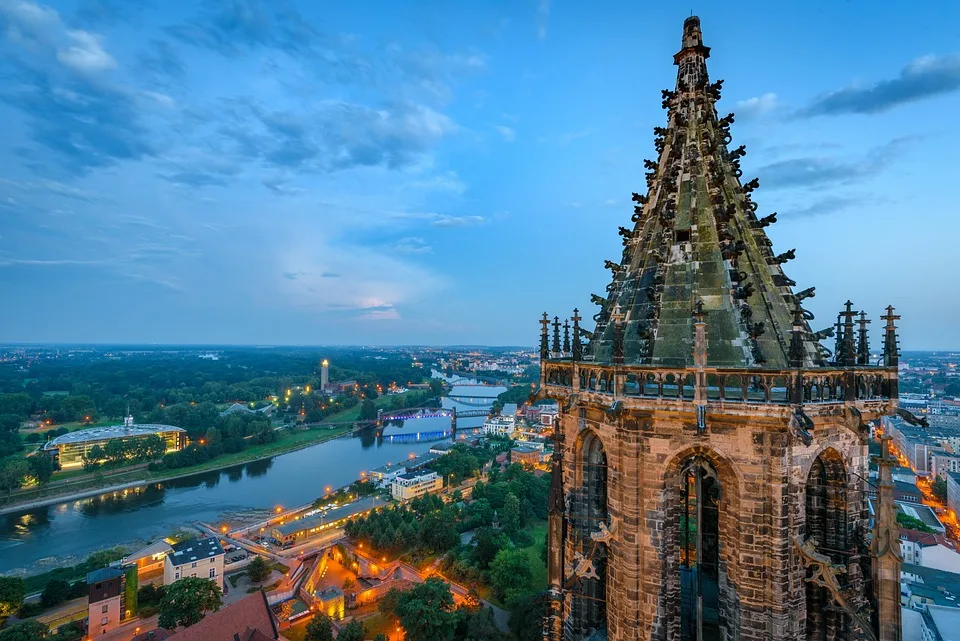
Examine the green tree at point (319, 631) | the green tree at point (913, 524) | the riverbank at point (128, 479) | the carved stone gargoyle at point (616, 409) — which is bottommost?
the riverbank at point (128, 479)

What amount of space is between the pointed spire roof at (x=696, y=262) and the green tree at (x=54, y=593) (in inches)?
2040

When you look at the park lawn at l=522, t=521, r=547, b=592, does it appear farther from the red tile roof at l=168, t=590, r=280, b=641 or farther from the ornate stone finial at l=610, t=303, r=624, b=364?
the ornate stone finial at l=610, t=303, r=624, b=364

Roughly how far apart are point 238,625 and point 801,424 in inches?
1215

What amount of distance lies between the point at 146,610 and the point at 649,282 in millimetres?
48239

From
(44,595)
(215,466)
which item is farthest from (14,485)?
(44,595)

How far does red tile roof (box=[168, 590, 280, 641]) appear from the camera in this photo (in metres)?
26.2

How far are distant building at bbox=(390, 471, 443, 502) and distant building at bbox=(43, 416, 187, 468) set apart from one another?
50.0m

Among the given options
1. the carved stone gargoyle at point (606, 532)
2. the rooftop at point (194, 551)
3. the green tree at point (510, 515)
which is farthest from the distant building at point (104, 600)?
the carved stone gargoyle at point (606, 532)

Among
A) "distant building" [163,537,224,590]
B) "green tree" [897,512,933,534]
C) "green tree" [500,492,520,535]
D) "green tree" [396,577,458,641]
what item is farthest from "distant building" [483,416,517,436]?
"green tree" [396,577,458,641]

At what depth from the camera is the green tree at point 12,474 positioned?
68.2 metres

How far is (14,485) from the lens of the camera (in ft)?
231

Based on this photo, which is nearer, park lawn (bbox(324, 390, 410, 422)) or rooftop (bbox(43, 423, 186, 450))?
rooftop (bbox(43, 423, 186, 450))

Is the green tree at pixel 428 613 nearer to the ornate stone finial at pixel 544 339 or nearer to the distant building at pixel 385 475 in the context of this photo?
the ornate stone finial at pixel 544 339

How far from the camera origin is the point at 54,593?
4022 cm
